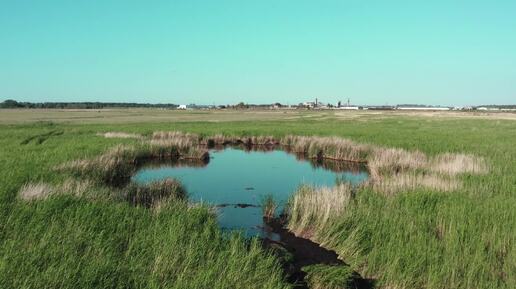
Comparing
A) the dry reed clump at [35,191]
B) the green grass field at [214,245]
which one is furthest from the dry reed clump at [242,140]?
the green grass field at [214,245]

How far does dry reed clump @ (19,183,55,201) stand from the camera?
8850mm

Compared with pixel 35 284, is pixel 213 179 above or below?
below

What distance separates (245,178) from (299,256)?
1199cm

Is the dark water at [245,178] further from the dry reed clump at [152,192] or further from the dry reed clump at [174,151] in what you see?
the dry reed clump at [174,151]

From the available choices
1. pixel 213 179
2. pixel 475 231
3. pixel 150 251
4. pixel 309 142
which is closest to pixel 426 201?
pixel 475 231

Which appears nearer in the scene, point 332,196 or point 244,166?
point 332,196

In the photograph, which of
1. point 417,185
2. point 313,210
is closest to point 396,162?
point 417,185

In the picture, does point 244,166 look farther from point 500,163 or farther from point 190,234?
point 190,234

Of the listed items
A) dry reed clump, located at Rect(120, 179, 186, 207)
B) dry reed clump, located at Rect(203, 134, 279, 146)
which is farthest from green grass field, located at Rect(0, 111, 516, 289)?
dry reed clump, located at Rect(203, 134, 279, 146)

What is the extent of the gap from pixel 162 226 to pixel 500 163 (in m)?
15.5

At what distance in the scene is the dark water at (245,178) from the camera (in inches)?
502

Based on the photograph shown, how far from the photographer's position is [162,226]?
7.63 meters

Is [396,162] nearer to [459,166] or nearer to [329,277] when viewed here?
[459,166]

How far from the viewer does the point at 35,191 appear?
923 cm
